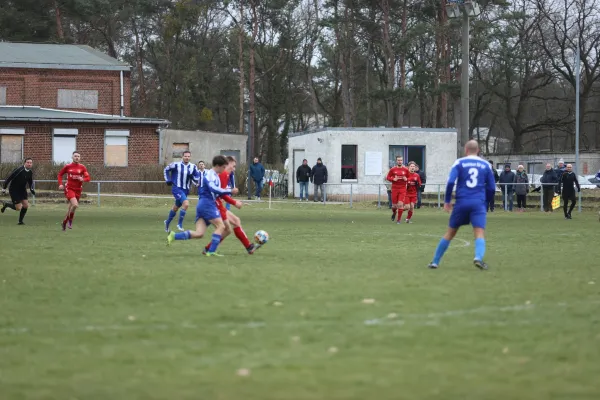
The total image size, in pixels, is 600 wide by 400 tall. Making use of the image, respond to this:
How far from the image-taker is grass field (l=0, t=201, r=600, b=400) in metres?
6.74

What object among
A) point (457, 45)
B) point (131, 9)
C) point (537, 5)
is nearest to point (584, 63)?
point (537, 5)

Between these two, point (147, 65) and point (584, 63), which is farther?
point (147, 65)

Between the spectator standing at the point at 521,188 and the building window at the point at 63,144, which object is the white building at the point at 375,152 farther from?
the building window at the point at 63,144

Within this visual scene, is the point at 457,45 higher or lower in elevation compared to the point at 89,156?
higher

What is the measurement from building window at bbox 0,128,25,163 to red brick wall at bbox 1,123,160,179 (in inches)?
10.0

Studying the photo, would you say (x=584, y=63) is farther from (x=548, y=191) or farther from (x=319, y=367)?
(x=319, y=367)

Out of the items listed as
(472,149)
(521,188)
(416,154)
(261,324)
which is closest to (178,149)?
(416,154)

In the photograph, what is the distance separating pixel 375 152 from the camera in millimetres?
49875

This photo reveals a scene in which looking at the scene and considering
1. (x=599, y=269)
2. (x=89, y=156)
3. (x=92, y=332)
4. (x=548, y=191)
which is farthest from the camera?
(x=89, y=156)

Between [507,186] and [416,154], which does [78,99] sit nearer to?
[416,154]

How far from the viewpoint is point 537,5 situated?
69.8 m

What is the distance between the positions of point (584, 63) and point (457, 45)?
10.1m

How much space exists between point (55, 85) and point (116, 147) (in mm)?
7613

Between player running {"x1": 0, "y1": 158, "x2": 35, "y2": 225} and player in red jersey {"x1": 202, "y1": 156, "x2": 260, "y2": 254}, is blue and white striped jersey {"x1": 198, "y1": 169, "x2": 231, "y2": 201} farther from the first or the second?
player running {"x1": 0, "y1": 158, "x2": 35, "y2": 225}
